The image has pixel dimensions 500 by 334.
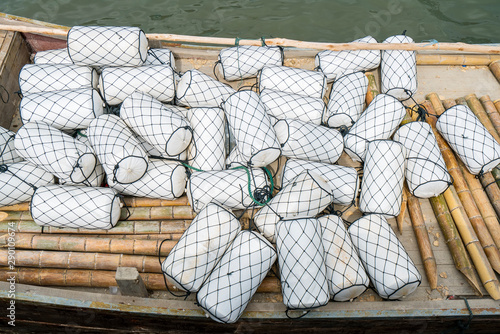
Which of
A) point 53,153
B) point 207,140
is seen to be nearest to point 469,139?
point 207,140

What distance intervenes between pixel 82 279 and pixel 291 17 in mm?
6981

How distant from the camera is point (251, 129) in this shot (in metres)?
4.27

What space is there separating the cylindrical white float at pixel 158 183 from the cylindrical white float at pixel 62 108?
930 millimetres

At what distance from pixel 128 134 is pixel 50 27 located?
9.47 feet

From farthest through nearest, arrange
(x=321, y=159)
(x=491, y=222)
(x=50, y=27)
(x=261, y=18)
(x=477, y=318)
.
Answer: (x=261, y=18) → (x=50, y=27) → (x=321, y=159) → (x=491, y=222) → (x=477, y=318)

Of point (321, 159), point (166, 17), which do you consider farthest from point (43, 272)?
point (166, 17)

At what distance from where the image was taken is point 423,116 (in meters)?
5.04

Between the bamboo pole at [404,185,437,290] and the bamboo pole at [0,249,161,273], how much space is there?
2.98m

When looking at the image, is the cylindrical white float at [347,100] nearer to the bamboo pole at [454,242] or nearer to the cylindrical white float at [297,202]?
the cylindrical white float at [297,202]

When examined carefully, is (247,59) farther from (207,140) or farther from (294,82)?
(207,140)

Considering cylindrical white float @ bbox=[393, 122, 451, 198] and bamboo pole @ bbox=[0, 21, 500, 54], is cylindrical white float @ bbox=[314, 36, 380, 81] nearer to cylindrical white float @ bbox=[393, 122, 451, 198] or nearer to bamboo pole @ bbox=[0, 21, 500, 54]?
bamboo pole @ bbox=[0, 21, 500, 54]

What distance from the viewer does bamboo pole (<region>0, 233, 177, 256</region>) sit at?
4.13 metres

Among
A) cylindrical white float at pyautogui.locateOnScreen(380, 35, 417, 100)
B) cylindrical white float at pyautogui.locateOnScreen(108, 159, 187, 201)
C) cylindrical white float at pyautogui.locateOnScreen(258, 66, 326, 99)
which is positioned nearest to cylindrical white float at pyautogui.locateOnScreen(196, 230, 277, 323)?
cylindrical white float at pyautogui.locateOnScreen(108, 159, 187, 201)

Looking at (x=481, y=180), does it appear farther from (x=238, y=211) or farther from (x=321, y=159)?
(x=238, y=211)
